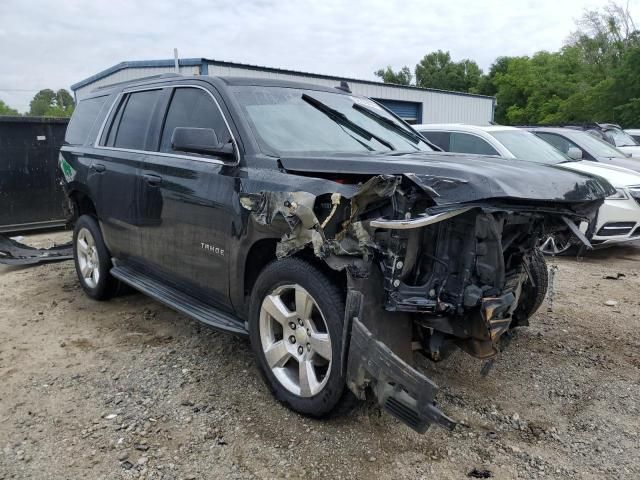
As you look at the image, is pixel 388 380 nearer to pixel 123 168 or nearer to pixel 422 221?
pixel 422 221

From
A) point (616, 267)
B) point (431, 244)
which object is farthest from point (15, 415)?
point (616, 267)

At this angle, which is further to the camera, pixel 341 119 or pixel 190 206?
pixel 341 119

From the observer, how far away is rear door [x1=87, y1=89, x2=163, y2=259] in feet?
14.0

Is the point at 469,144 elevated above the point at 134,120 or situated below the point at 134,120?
below

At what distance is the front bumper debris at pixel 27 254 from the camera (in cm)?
627

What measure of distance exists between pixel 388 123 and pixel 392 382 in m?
→ 2.50

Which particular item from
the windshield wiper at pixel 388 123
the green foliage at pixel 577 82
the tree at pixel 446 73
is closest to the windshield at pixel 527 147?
the windshield wiper at pixel 388 123

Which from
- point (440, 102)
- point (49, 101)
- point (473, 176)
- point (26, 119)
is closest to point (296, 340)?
point (473, 176)

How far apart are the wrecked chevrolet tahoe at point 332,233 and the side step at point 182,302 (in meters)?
0.02

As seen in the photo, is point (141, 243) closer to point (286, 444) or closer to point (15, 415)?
point (15, 415)

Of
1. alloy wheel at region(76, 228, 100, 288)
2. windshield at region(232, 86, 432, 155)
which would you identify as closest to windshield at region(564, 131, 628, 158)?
windshield at region(232, 86, 432, 155)

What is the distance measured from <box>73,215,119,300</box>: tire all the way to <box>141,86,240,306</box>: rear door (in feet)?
2.85

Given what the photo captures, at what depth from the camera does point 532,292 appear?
3803 mm

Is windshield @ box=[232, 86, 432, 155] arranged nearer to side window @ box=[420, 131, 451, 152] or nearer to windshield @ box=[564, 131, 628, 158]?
side window @ box=[420, 131, 451, 152]
